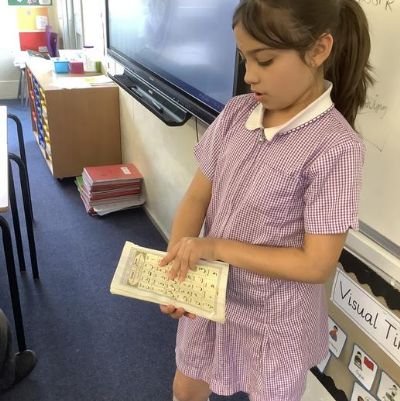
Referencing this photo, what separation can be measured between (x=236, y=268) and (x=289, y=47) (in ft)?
1.47

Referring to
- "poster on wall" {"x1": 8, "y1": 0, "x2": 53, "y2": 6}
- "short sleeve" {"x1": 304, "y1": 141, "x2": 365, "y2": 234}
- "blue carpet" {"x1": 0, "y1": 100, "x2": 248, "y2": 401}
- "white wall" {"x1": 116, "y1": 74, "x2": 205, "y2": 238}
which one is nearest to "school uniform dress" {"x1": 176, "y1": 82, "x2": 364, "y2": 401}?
"short sleeve" {"x1": 304, "y1": 141, "x2": 365, "y2": 234}

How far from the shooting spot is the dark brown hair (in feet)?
2.20

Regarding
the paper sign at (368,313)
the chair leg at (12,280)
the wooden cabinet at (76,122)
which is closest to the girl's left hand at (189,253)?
the paper sign at (368,313)

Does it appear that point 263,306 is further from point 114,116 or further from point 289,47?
point 114,116

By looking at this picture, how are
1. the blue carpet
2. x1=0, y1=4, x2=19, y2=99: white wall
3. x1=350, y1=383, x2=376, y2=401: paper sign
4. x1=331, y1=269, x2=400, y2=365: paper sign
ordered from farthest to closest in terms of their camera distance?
x1=0, y1=4, x2=19, y2=99: white wall
the blue carpet
x1=350, y1=383, x2=376, y2=401: paper sign
x1=331, y1=269, x2=400, y2=365: paper sign

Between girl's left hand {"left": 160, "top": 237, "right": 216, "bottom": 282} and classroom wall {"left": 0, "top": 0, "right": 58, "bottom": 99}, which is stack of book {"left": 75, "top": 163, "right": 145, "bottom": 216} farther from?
classroom wall {"left": 0, "top": 0, "right": 58, "bottom": 99}

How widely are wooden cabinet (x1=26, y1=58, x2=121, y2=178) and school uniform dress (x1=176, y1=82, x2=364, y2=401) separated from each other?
2.05 meters

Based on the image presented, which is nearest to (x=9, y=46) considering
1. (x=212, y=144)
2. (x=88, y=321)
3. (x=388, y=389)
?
(x=88, y=321)

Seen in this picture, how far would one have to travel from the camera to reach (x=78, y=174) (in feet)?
9.90

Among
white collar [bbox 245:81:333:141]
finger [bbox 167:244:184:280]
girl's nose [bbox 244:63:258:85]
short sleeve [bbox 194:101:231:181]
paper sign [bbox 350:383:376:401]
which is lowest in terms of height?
paper sign [bbox 350:383:376:401]

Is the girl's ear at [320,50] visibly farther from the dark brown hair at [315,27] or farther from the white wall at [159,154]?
the white wall at [159,154]

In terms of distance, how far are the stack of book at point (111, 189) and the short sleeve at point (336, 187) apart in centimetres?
201

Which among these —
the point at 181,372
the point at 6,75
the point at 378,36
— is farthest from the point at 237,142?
the point at 6,75

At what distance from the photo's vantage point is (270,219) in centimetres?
84
